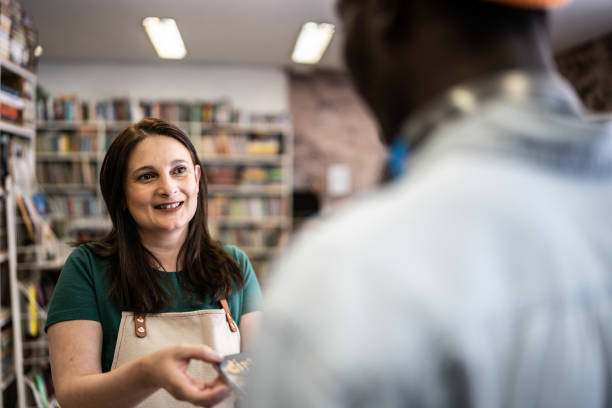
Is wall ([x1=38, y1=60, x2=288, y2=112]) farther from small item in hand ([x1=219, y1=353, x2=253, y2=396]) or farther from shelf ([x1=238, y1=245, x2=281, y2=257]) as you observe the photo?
small item in hand ([x1=219, y1=353, x2=253, y2=396])

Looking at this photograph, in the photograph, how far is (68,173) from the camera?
5.63m

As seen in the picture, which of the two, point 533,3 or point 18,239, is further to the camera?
point 18,239

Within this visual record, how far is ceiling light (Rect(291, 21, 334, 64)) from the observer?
4609 mm

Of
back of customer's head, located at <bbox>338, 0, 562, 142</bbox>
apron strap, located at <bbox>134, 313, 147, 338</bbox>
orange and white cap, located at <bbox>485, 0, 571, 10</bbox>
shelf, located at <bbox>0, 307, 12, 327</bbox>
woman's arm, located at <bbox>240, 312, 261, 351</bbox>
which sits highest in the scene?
orange and white cap, located at <bbox>485, 0, 571, 10</bbox>

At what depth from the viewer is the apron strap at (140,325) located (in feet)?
4.09

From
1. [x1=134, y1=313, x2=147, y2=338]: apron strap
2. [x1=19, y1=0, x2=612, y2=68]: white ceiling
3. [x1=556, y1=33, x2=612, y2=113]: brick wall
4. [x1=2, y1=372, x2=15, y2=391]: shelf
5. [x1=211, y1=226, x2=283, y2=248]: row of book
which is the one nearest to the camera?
[x1=134, y1=313, x2=147, y2=338]: apron strap

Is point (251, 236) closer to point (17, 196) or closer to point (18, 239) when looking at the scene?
point (18, 239)

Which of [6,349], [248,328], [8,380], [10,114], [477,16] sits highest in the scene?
[10,114]

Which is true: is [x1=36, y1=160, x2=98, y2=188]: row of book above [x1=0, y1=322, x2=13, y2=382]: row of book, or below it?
above

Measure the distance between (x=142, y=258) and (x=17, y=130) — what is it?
1.99 metres

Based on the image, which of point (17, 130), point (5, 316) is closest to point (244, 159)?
point (17, 130)

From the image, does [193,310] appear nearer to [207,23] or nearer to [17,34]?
[17,34]

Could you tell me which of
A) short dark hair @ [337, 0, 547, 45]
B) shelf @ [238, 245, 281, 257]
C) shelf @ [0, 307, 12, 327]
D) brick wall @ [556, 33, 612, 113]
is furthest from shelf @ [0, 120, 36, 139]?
brick wall @ [556, 33, 612, 113]

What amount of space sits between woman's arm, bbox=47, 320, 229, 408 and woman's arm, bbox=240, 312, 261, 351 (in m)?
0.39
